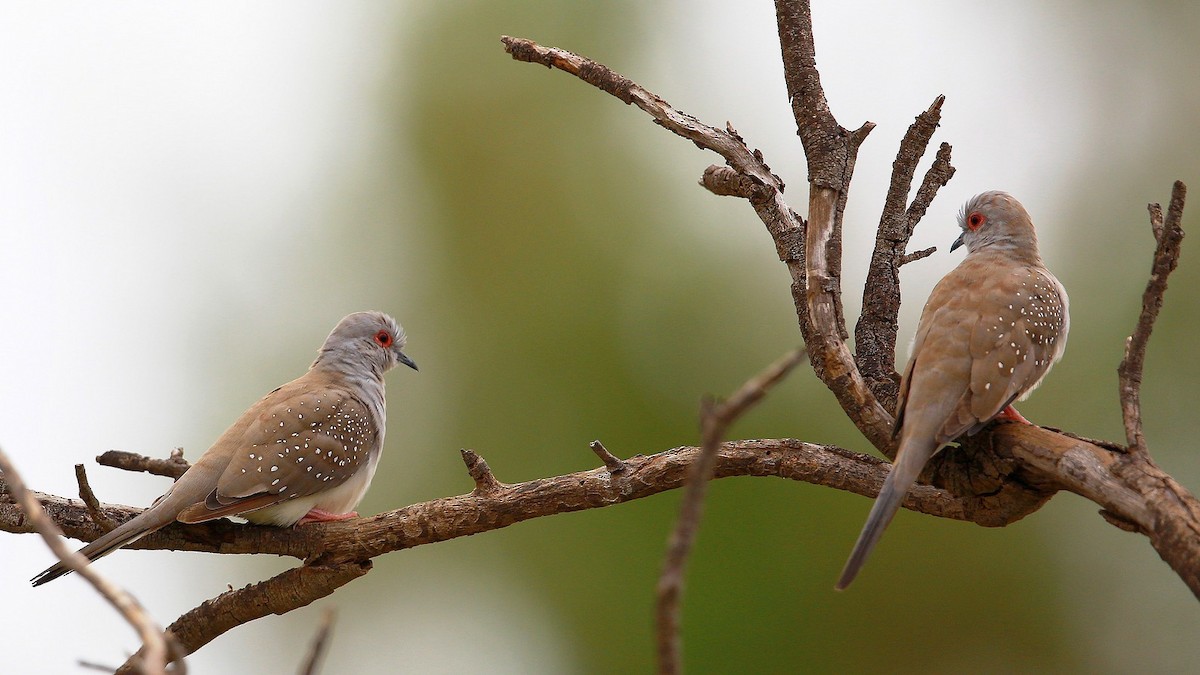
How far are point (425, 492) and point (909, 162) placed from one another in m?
6.11

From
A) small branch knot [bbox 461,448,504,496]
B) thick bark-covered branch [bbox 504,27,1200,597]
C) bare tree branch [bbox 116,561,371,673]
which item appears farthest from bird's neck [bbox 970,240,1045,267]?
bare tree branch [bbox 116,561,371,673]

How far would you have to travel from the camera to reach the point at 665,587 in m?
1.40

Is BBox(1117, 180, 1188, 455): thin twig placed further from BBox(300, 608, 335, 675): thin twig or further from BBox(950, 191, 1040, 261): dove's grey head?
BBox(300, 608, 335, 675): thin twig

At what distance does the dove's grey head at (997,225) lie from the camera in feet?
14.5

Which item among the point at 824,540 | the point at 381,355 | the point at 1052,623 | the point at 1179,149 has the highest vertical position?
the point at 1179,149

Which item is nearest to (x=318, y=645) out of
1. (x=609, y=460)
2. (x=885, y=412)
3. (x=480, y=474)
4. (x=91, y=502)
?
(x=609, y=460)

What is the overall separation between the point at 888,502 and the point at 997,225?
1.88 m

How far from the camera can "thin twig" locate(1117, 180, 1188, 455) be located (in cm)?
283

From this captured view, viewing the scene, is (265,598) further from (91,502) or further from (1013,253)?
(1013,253)

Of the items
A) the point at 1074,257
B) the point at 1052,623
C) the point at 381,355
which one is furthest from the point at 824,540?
the point at 381,355

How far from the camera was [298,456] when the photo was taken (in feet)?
14.9

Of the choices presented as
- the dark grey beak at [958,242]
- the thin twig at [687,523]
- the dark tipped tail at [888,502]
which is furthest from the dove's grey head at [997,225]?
the thin twig at [687,523]

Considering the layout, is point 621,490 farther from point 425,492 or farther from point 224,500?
point 425,492

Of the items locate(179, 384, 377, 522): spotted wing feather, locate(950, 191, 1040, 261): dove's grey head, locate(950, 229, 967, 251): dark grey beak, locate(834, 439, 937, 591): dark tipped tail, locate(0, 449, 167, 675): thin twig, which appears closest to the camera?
locate(0, 449, 167, 675): thin twig
